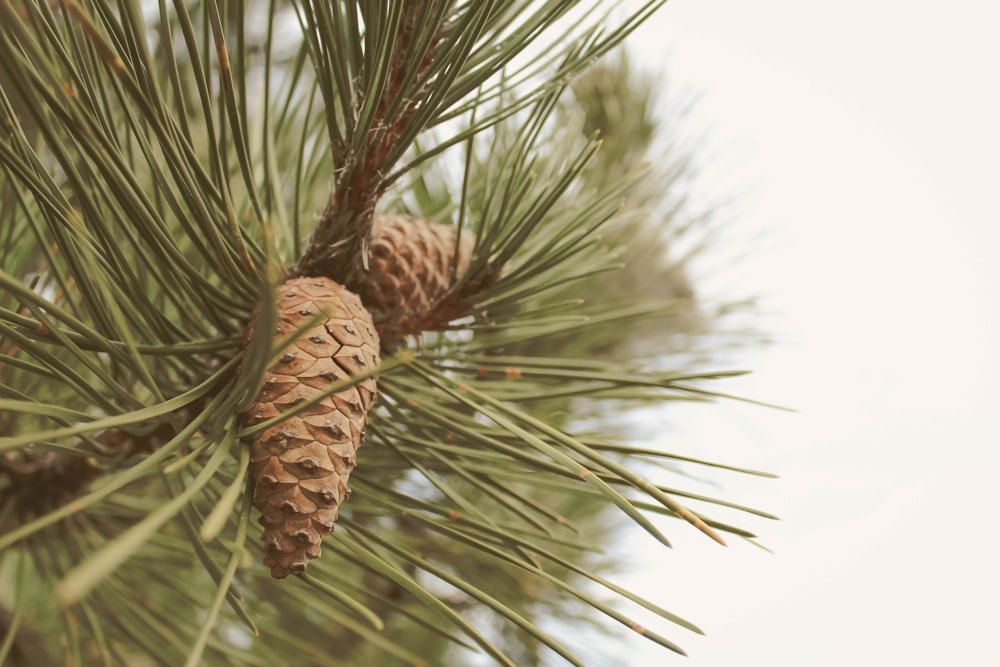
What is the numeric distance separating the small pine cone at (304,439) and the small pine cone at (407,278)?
0.20 ft

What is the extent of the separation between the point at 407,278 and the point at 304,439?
0.10 meters

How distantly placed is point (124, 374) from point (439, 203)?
0.85 feet

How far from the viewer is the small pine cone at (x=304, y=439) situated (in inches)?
9.2

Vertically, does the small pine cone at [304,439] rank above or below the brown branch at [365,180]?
below

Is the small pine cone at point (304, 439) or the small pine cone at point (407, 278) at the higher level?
the small pine cone at point (407, 278)

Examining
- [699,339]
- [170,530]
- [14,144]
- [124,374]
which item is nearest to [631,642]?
[699,339]

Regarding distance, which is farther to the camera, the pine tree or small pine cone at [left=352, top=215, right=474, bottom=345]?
small pine cone at [left=352, top=215, right=474, bottom=345]

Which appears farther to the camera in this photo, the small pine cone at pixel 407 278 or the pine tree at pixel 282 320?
the small pine cone at pixel 407 278

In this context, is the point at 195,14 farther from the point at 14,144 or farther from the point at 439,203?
the point at 14,144

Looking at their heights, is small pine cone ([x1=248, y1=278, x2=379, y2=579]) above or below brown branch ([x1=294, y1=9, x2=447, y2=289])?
below

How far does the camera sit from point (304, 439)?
9.4 inches

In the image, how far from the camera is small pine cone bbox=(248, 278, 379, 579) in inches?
9.2

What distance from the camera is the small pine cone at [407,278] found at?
12.6 inches

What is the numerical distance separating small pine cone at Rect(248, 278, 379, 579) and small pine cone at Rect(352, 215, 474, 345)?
61mm
